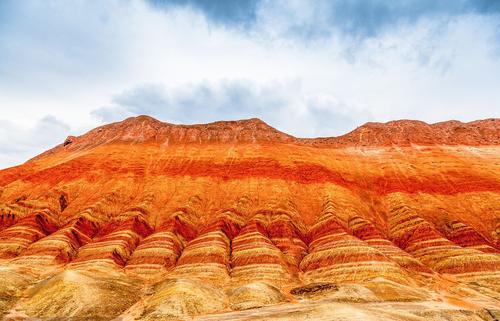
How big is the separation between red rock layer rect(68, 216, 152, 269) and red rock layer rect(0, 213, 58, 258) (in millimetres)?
9826

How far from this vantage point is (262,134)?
130m

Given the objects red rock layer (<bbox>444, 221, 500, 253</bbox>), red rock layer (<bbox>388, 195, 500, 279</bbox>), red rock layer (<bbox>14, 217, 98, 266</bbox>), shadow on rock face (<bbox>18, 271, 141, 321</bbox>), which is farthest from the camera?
red rock layer (<bbox>444, 221, 500, 253</bbox>)

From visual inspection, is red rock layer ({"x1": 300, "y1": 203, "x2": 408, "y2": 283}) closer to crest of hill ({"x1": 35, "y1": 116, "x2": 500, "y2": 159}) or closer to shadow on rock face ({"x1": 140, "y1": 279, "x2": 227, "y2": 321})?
shadow on rock face ({"x1": 140, "y1": 279, "x2": 227, "y2": 321})

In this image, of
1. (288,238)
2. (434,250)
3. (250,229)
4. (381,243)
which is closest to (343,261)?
(381,243)

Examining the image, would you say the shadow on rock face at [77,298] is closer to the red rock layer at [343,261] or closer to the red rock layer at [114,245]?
Result: the red rock layer at [114,245]

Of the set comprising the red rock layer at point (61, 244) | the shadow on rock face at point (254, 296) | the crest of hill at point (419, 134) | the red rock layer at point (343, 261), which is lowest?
the shadow on rock face at point (254, 296)

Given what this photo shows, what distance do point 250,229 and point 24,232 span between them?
42.7 metres

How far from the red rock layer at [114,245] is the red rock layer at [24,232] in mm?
9826

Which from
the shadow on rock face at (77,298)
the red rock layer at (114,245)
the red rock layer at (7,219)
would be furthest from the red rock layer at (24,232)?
the shadow on rock face at (77,298)

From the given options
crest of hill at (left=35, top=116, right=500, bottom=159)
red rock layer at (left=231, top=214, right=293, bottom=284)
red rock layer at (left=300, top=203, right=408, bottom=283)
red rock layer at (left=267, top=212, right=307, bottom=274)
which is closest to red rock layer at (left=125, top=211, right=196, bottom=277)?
red rock layer at (left=231, top=214, right=293, bottom=284)

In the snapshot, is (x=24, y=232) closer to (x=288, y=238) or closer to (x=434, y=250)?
(x=288, y=238)

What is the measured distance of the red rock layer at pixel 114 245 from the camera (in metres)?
69.1

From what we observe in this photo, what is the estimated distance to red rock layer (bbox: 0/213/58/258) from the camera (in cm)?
7156

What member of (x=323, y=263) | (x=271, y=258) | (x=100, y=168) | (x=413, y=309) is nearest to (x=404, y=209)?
(x=323, y=263)
